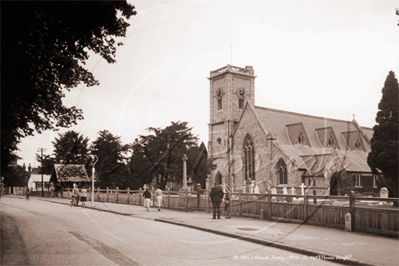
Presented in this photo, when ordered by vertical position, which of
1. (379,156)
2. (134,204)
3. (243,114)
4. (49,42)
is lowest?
(134,204)

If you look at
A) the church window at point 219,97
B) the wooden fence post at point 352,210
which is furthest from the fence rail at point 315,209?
the church window at point 219,97

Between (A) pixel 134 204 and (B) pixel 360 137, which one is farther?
(B) pixel 360 137

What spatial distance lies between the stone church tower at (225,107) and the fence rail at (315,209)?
2730 centimetres

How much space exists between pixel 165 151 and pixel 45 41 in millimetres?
29716

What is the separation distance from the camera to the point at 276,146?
145 ft

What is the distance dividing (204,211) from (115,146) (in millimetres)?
29748

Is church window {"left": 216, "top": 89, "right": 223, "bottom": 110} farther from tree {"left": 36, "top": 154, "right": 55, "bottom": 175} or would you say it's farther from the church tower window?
tree {"left": 36, "top": 154, "right": 55, "bottom": 175}

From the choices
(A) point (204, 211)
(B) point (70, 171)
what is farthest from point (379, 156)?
(B) point (70, 171)

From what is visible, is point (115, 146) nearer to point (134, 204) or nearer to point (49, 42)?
point (134, 204)

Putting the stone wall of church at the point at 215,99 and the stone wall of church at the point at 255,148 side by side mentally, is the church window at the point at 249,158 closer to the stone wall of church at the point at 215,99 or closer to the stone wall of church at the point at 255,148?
the stone wall of church at the point at 255,148

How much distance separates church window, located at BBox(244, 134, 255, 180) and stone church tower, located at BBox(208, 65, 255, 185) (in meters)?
2.97

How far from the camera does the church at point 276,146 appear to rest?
136 ft

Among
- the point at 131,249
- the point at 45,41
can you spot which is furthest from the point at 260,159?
the point at 45,41

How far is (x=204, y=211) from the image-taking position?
23.7 meters
